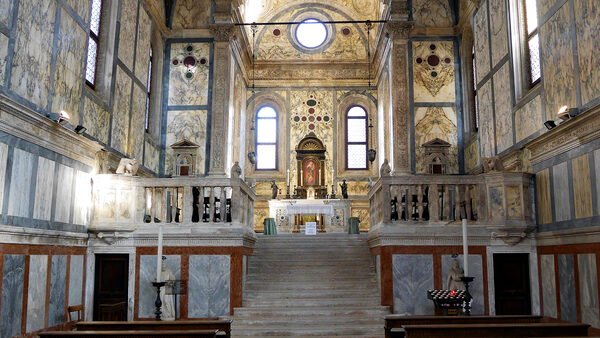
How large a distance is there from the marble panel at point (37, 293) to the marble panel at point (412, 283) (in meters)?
7.14

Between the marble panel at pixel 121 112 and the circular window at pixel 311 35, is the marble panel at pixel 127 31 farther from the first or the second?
the circular window at pixel 311 35

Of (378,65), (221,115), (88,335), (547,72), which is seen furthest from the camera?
(378,65)

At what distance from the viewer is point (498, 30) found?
1518 cm

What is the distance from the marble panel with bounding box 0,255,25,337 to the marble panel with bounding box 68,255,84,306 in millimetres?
2001

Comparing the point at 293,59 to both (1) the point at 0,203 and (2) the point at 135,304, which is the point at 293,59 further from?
(1) the point at 0,203

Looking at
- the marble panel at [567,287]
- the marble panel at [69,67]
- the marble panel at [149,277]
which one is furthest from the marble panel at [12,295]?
the marble panel at [567,287]

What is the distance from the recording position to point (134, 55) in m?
16.5

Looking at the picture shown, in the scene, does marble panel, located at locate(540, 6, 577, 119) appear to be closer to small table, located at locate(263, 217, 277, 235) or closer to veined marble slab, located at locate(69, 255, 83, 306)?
veined marble slab, located at locate(69, 255, 83, 306)

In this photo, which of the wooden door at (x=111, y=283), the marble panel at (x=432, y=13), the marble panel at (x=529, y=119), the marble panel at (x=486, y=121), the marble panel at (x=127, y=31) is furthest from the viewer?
the marble panel at (x=432, y=13)

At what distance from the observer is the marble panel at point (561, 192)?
10828mm

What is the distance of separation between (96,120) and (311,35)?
15287 millimetres

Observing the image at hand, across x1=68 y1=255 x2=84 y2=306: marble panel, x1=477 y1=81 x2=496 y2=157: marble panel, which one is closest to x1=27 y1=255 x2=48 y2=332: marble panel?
x1=68 y1=255 x2=84 y2=306: marble panel

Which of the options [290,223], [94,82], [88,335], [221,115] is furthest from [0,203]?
[290,223]

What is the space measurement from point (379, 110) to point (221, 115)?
332 inches
